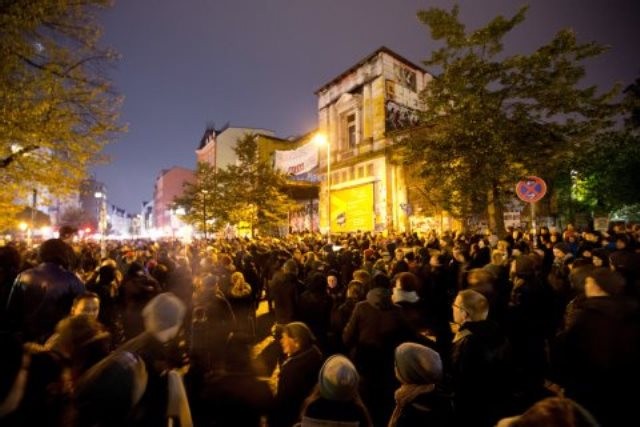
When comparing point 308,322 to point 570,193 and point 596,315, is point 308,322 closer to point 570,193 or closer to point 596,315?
Answer: point 596,315

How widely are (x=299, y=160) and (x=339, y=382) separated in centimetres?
3142

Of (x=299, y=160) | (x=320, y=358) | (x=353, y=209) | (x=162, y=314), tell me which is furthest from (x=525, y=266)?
(x=299, y=160)

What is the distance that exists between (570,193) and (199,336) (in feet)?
130

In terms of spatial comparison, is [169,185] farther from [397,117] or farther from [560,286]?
[560,286]

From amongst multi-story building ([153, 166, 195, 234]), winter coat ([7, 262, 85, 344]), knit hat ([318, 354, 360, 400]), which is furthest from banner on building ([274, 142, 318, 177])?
multi-story building ([153, 166, 195, 234])

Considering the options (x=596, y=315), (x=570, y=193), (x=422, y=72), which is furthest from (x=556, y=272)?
(x=570, y=193)

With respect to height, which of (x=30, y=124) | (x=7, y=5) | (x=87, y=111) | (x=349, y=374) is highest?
(x=7, y=5)

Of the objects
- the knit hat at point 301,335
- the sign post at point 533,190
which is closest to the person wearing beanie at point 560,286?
the sign post at point 533,190

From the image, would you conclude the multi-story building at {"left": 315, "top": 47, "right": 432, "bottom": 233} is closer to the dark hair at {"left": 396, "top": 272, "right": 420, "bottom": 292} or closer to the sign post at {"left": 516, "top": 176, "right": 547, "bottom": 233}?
the sign post at {"left": 516, "top": 176, "right": 547, "bottom": 233}

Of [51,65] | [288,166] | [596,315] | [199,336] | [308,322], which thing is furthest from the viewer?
[288,166]

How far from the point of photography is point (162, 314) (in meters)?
2.70

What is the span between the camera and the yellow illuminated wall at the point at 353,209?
27484 millimetres

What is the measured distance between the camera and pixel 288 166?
110 ft

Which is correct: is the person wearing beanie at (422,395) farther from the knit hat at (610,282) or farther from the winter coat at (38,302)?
the winter coat at (38,302)
